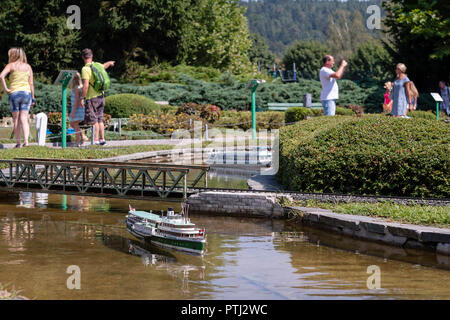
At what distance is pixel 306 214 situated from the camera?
417 inches

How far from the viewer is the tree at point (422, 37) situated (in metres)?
27.0

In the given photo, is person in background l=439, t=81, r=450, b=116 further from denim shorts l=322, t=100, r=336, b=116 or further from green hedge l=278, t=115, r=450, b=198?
green hedge l=278, t=115, r=450, b=198

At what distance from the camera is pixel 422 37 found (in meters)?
34.6

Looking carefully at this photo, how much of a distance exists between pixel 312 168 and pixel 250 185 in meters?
2.00

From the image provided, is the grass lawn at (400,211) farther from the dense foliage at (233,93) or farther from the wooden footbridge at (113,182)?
the dense foliage at (233,93)

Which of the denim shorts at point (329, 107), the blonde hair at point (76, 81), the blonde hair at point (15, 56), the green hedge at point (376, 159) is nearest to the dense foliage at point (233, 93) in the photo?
the blonde hair at point (76, 81)

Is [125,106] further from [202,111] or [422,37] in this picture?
[422,37]

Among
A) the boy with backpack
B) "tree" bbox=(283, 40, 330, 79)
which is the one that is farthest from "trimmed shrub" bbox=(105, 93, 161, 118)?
"tree" bbox=(283, 40, 330, 79)

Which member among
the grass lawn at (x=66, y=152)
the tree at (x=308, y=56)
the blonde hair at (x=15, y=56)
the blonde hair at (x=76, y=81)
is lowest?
the grass lawn at (x=66, y=152)

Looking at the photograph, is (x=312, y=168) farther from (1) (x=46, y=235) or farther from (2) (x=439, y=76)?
(2) (x=439, y=76)

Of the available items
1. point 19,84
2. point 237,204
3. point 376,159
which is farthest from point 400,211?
point 19,84

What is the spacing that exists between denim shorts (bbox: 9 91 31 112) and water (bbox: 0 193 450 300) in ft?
24.2

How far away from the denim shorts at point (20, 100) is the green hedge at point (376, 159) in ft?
30.0
